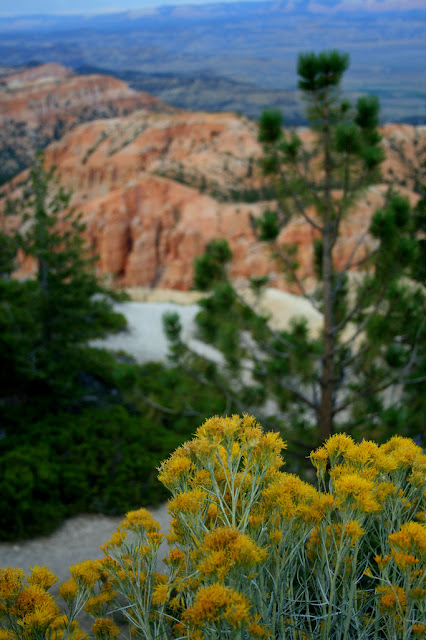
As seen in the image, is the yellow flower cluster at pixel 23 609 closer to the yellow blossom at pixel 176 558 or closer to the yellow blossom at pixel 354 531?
the yellow blossom at pixel 176 558

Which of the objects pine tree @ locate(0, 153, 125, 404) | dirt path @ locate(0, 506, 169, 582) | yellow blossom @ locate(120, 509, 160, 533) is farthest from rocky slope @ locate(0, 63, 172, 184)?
yellow blossom @ locate(120, 509, 160, 533)

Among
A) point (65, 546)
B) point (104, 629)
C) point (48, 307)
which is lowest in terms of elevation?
point (65, 546)

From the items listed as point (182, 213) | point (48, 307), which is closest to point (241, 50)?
point (182, 213)

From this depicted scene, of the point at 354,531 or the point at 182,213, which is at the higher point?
the point at 354,531

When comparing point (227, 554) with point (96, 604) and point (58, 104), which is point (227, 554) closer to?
point (96, 604)

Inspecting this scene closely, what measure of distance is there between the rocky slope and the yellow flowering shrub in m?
74.8

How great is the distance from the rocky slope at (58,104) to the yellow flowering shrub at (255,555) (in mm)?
74841

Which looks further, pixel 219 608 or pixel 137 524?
pixel 137 524

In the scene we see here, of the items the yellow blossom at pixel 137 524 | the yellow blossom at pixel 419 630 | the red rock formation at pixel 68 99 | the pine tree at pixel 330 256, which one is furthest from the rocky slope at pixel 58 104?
the yellow blossom at pixel 419 630

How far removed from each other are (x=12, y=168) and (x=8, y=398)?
196ft

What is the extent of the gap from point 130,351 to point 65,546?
22.7 feet

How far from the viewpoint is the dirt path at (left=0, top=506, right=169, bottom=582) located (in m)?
4.42

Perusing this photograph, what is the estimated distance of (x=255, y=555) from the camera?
0.97 metres

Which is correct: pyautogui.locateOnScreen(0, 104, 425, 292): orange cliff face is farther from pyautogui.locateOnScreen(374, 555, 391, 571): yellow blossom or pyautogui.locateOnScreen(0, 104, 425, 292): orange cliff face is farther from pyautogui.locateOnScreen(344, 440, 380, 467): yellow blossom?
pyautogui.locateOnScreen(374, 555, 391, 571): yellow blossom
